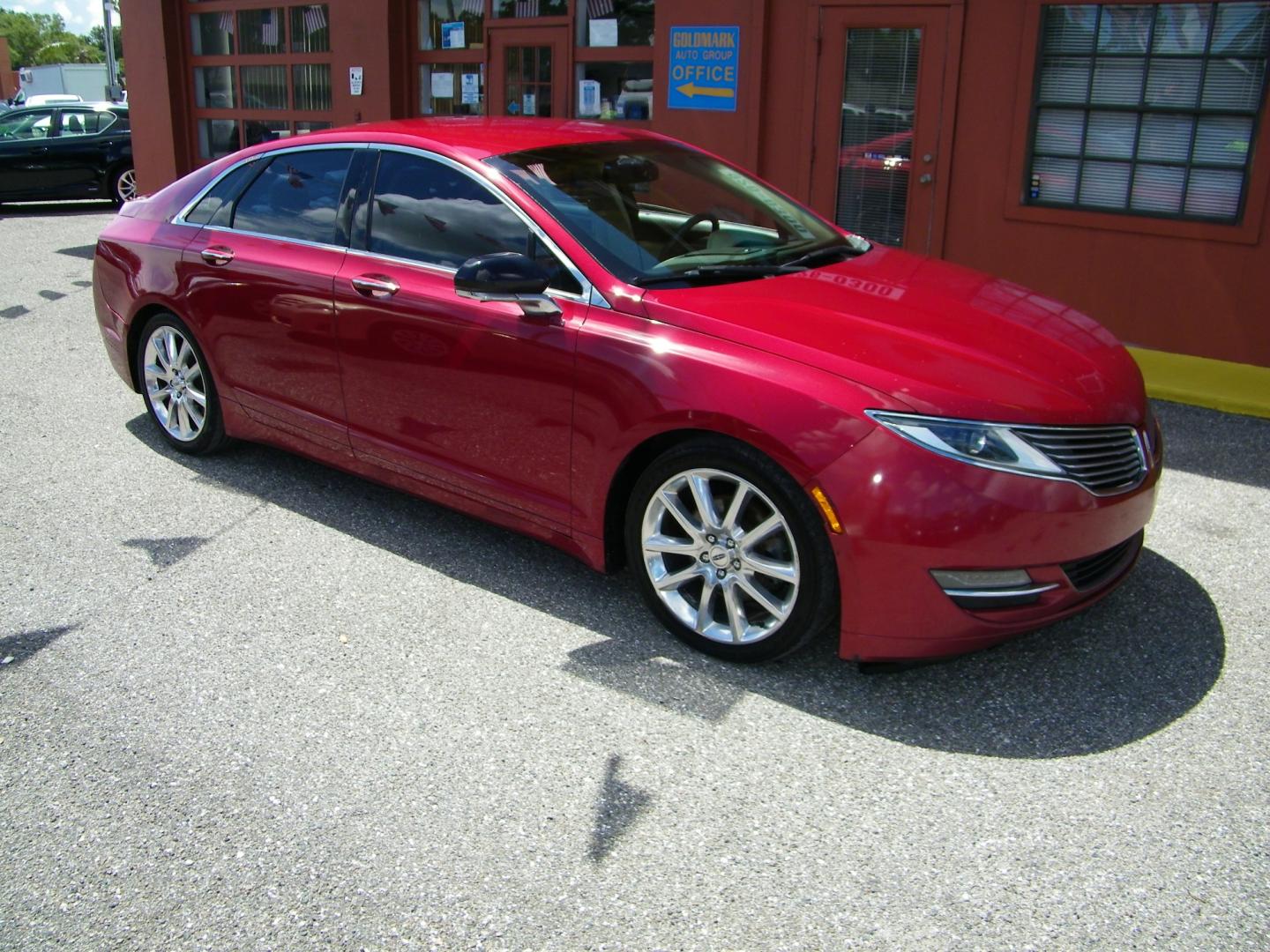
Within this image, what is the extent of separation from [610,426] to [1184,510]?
284 cm

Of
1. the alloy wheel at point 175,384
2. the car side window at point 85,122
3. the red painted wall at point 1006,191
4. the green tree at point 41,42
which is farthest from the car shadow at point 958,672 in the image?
the green tree at point 41,42

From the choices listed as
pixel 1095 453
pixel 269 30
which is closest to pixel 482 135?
pixel 1095 453

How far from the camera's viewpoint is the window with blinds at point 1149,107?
7.23 m

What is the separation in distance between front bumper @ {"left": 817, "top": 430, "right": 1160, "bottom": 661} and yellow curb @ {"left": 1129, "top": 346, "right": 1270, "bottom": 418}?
11.8ft

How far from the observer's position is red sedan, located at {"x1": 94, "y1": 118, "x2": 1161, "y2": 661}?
11.2 ft

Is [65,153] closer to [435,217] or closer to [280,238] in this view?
[280,238]

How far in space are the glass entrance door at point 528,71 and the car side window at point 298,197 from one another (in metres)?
5.77

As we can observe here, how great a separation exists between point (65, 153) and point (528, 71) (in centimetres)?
937

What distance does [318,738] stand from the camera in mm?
3439

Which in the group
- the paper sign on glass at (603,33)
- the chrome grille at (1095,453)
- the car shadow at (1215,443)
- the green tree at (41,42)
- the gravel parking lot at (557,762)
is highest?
the green tree at (41,42)

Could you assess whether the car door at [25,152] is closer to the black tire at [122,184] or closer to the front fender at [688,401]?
the black tire at [122,184]

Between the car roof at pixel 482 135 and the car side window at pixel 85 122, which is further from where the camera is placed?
the car side window at pixel 85 122

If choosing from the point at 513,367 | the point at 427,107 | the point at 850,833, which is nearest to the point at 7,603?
the point at 513,367

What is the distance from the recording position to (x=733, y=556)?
3.72m
